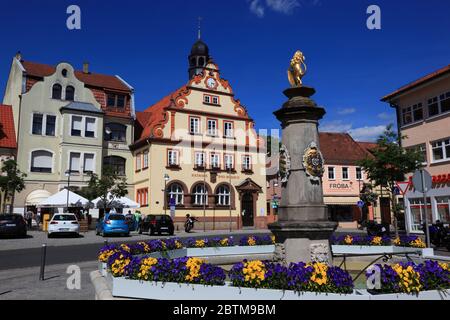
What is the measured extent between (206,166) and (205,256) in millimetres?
27550

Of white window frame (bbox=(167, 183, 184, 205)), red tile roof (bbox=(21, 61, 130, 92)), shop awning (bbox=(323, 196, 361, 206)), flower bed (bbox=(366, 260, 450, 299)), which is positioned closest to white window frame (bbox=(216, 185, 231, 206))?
white window frame (bbox=(167, 183, 184, 205))

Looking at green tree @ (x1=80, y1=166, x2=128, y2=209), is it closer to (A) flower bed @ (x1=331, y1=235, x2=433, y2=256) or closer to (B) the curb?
(A) flower bed @ (x1=331, y1=235, x2=433, y2=256)

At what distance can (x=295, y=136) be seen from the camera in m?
10.2

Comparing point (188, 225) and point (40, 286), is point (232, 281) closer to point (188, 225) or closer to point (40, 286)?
point (40, 286)

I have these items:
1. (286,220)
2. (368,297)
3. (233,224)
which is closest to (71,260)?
(286,220)

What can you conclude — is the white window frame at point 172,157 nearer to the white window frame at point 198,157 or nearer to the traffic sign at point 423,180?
the white window frame at point 198,157

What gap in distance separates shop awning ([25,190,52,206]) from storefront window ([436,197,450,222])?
101 ft

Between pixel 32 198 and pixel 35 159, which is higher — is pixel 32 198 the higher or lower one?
the lower one

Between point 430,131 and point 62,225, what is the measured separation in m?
25.5

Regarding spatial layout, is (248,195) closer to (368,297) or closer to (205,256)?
(205,256)

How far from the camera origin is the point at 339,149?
1929 inches

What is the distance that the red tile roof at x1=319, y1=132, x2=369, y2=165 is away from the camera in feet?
156

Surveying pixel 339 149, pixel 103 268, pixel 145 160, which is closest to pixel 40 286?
pixel 103 268
